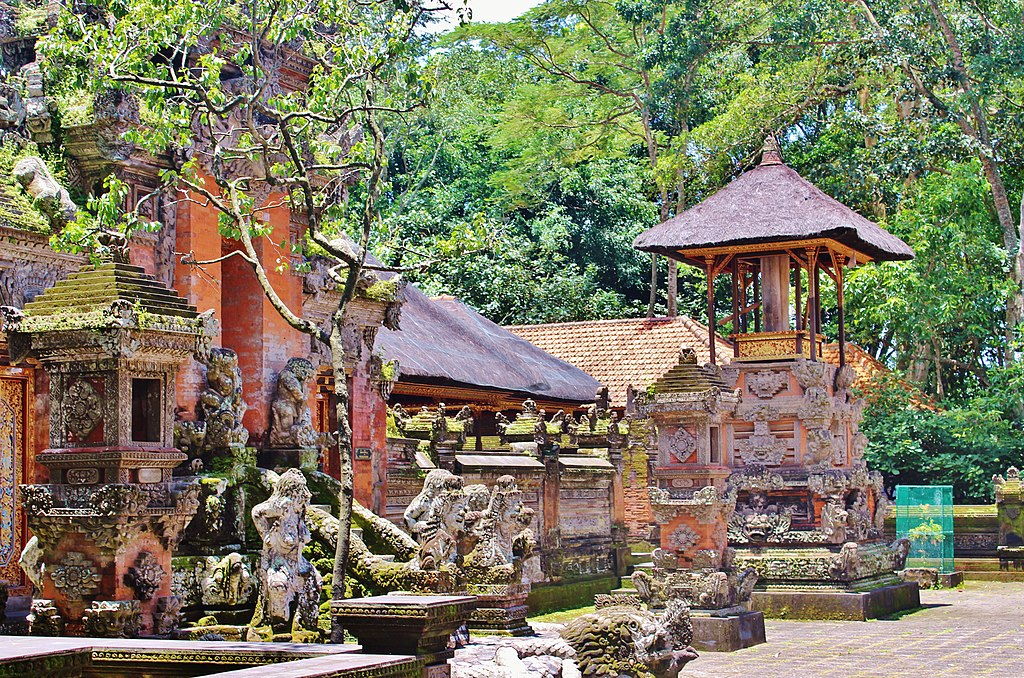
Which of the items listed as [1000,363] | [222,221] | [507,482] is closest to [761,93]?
[1000,363]

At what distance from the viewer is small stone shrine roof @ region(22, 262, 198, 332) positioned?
394 inches

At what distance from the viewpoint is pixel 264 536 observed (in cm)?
1109

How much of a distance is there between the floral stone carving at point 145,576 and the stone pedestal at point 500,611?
3795mm

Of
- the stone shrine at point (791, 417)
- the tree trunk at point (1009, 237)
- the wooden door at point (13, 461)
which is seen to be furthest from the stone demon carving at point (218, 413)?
the tree trunk at point (1009, 237)

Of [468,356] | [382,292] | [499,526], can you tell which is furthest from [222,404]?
[468,356]

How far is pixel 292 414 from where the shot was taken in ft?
45.3

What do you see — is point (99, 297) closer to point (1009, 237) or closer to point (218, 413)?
point (218, 413)

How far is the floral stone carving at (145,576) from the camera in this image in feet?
32.9

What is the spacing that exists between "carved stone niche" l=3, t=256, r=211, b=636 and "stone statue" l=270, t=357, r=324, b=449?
332 centimetres

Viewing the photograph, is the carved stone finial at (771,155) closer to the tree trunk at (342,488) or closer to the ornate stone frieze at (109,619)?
the tree trunk at (342,488)

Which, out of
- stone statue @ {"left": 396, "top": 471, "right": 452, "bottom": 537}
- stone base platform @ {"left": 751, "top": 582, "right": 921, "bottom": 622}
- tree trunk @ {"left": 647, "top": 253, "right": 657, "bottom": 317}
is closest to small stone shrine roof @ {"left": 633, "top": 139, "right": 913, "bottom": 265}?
stone base platform @ {"left": 751, "top": 582, "right": 921, "bottom": 622}

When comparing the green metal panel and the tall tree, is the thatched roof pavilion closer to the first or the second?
the green metal panel

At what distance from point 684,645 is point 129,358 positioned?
685 cm

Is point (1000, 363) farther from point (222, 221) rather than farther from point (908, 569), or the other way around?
point (222, 221)
